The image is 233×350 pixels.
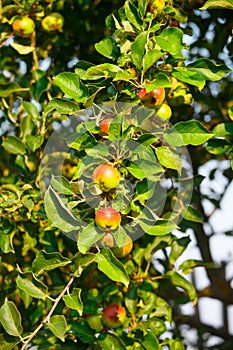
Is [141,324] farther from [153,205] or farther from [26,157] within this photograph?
[26,157]

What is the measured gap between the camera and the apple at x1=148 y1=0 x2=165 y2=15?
1125 millimetres

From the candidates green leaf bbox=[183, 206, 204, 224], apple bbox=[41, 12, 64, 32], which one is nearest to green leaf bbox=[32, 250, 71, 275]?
green leaf bbox=[183, 206, 204, 224]

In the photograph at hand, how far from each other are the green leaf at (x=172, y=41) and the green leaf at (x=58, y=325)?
45 centimetres

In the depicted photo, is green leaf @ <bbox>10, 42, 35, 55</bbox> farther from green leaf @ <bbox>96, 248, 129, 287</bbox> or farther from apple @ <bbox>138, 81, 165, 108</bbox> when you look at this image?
green leaf @ <bbox>96, 248, 129, 287</bbox>

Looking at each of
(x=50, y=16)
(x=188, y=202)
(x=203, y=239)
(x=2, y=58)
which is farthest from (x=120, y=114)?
(x=203, y=239)

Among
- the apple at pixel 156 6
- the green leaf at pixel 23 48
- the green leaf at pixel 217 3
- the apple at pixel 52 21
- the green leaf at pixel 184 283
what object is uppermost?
the green leaf at pixel 217 3

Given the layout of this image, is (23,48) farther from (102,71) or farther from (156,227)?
(156,227)

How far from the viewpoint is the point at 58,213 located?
103 cm

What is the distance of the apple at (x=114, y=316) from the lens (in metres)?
1.28

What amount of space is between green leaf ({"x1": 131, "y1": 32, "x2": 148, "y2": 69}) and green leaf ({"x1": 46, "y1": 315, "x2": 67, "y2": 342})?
41 cm

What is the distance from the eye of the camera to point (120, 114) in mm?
952

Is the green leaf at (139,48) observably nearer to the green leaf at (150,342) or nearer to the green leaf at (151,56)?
the green leaf at (151,56)

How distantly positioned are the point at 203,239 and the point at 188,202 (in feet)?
2.43

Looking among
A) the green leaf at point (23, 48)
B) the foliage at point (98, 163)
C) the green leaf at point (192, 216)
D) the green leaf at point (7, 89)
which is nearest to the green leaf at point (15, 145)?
the foliage at point (98, 163)
